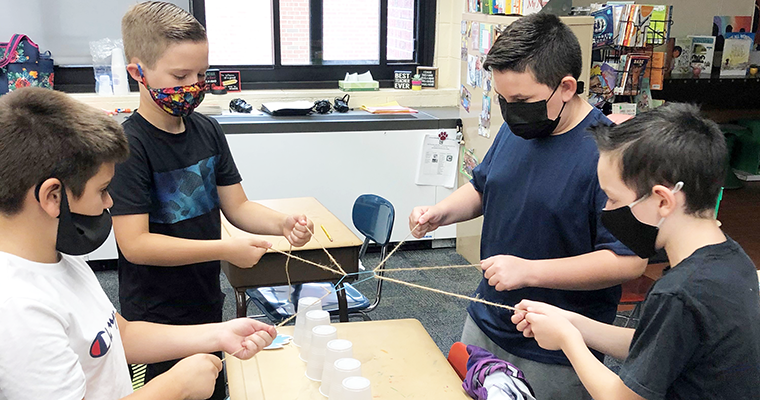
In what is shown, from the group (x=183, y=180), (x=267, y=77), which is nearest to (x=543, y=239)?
(x=183, y=180)

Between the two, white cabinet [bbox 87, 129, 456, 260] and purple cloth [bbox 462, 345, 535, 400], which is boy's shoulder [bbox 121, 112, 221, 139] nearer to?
purple cloth [bbox 462, 345, 535, 400]

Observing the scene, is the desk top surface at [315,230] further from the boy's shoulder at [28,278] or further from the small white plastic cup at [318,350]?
the boy's shoulder at [28,278]

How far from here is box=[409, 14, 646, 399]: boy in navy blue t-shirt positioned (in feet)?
5.43

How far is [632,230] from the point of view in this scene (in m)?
1.37

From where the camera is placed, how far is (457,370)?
184cm

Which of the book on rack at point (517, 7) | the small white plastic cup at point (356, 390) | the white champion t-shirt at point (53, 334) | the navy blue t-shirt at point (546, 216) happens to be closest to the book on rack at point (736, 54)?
the book on rack at point (517, 7)

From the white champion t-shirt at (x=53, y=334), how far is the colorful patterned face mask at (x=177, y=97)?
26.1 inches

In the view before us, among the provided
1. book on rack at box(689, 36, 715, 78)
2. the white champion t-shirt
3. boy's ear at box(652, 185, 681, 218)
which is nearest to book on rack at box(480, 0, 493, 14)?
book on rack at box(689, 36, 715, 78)

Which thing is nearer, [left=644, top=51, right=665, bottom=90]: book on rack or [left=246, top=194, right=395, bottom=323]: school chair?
[left=246, top=194, right=395, bottom=323]: school chair

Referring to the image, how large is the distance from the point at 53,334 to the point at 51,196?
251mm

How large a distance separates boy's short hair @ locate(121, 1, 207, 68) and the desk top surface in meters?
1.05

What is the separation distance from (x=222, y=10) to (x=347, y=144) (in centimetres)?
145

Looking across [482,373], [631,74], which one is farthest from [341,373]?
[631,74]

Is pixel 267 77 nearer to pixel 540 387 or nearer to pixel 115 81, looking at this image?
pixel 115 81
